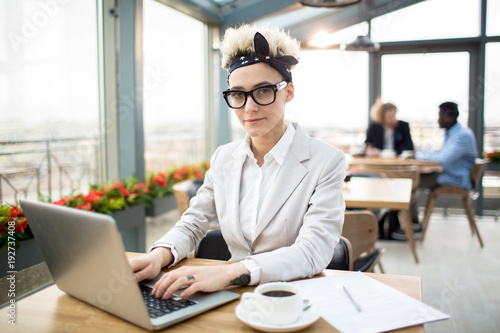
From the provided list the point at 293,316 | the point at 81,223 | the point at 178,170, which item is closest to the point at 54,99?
the point at 178,170

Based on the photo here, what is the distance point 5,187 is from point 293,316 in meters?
2.50

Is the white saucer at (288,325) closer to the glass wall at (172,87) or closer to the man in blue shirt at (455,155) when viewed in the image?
the glass wall at (172,87)

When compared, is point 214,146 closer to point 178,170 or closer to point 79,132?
point 178,170

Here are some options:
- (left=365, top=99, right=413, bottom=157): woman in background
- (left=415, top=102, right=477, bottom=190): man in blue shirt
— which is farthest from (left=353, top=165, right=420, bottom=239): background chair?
(left=365, top=99, right=413, bottom=157): woman in background

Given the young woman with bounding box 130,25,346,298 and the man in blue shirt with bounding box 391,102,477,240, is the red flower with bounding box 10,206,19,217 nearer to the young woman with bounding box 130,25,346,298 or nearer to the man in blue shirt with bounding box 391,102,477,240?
the young woman with bounding box 130,25,346,298

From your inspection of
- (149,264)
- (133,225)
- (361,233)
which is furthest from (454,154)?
(149,264)

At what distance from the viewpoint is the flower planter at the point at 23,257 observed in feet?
7.62

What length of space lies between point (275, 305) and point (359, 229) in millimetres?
1437

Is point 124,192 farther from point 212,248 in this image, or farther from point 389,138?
point 389,138

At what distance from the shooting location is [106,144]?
3789mm

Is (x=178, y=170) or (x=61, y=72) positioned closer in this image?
(x=61, y=72)

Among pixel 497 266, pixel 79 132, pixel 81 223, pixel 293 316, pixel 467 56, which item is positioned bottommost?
pixel 497 266

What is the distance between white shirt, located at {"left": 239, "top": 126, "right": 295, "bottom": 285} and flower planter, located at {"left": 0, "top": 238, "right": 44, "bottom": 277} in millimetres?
1433

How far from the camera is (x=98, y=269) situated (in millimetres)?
909
